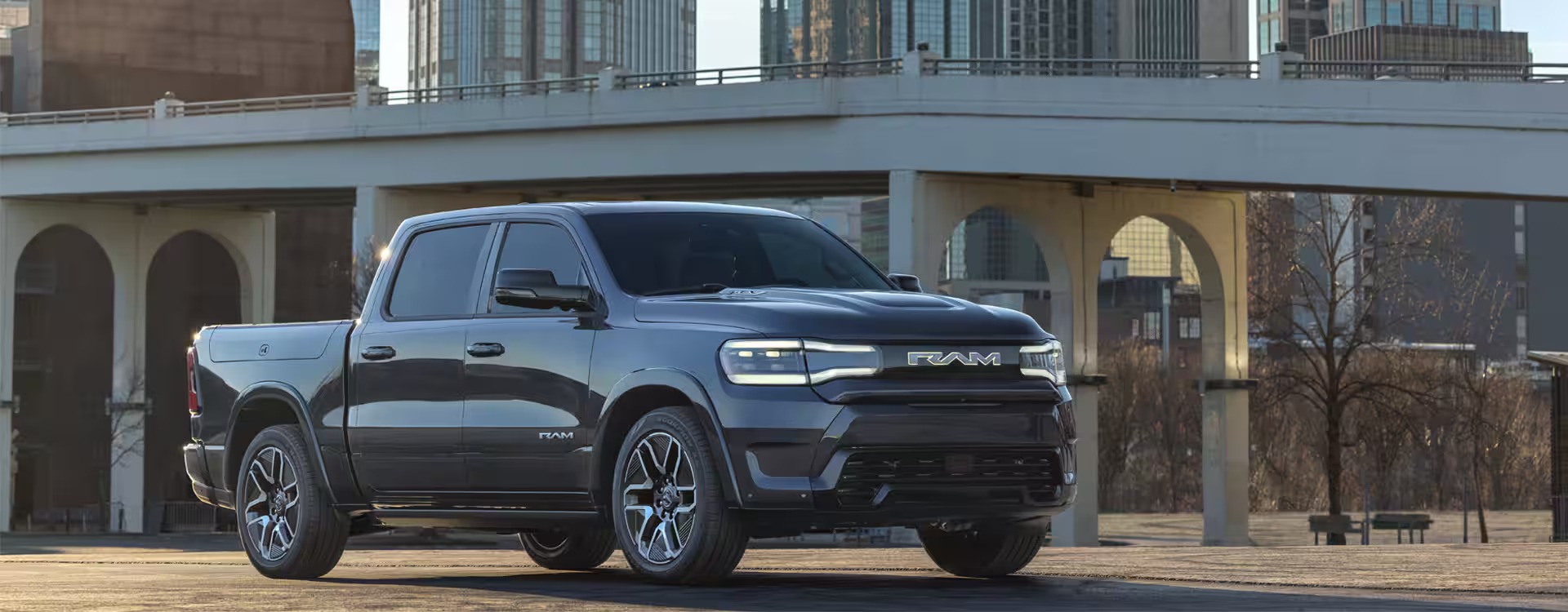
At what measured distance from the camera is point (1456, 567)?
11055 millimetres

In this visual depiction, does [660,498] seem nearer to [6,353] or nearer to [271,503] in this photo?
[271,503]

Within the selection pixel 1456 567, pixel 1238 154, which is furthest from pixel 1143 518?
pixel 1456 567

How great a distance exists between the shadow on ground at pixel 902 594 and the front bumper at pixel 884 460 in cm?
37

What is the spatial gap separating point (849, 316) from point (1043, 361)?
0.98m

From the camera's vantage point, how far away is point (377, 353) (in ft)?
36.4

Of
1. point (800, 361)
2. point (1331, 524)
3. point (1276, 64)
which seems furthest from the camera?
point (1331, 524)

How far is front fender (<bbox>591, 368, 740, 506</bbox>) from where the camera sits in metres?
9.25

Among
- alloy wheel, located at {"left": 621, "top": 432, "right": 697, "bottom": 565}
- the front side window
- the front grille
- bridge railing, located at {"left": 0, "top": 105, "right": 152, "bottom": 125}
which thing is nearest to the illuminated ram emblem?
the front grille

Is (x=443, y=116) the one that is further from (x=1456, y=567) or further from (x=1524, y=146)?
(x=1456, y=567)

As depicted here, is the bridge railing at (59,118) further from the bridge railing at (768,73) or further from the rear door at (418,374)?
the rear door at (418,374)

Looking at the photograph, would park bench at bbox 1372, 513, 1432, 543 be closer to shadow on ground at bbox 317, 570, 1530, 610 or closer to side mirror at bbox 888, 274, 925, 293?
side mirror at bbox 888, 274, 925, 293

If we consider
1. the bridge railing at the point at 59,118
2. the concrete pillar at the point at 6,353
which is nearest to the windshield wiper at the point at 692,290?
the bridge railing at the point at 59,118

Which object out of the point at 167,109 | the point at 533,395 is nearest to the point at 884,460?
the point at 533,395

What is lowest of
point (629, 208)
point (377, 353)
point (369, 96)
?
point (377, 353)
